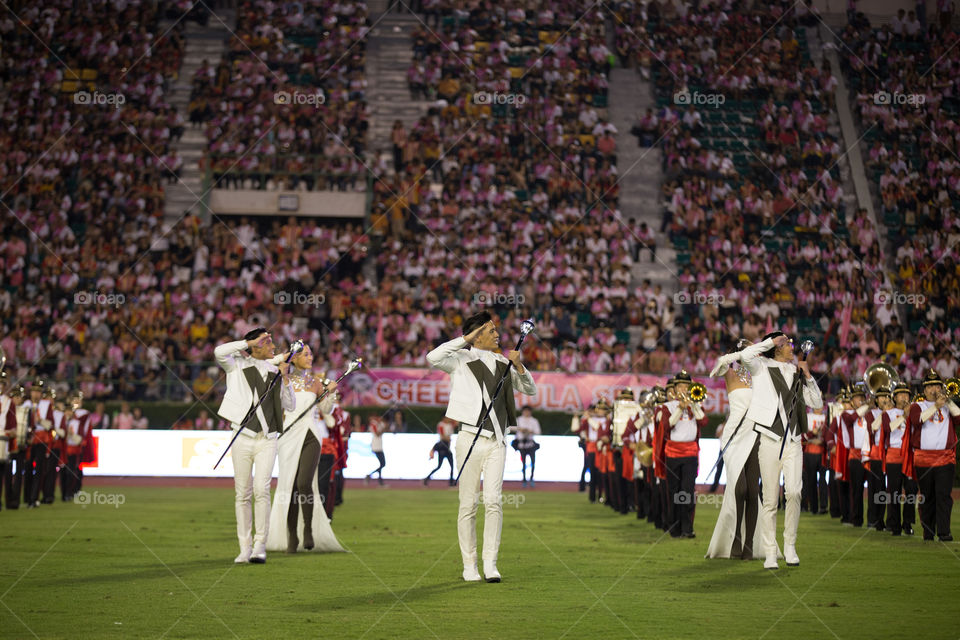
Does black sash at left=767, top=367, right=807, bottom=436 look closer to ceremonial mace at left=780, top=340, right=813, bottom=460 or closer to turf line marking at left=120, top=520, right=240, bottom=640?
ceremonial mace at left=780, top=340, right=813, bottom=460

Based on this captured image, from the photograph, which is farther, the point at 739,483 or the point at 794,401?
the point at 739,483

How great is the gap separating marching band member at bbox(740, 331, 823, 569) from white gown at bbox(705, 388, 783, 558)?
418 mm

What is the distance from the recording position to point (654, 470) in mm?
16219

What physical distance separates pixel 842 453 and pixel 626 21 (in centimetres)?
2270

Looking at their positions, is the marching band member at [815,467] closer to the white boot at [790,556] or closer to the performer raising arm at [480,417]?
the white boot at [790,556]

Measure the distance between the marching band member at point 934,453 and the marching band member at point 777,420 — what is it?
3.97 metres

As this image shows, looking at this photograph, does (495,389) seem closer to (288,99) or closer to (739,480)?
(739,480)

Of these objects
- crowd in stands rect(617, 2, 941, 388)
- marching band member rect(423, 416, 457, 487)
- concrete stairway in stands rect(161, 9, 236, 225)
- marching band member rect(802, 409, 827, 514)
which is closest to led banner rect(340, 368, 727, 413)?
marching band member rect(423, 416, 457, 487)

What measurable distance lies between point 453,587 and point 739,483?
3.37 meters

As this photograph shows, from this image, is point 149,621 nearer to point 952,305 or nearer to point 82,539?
point 82,539

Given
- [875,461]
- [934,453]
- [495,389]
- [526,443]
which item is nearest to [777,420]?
[495,389]

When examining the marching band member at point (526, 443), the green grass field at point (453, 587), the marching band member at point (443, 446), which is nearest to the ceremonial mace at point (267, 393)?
the green grass field at point (453, 587)

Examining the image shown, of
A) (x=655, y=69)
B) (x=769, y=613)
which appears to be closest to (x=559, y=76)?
(x=655, y=69)

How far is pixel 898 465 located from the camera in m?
15.7
